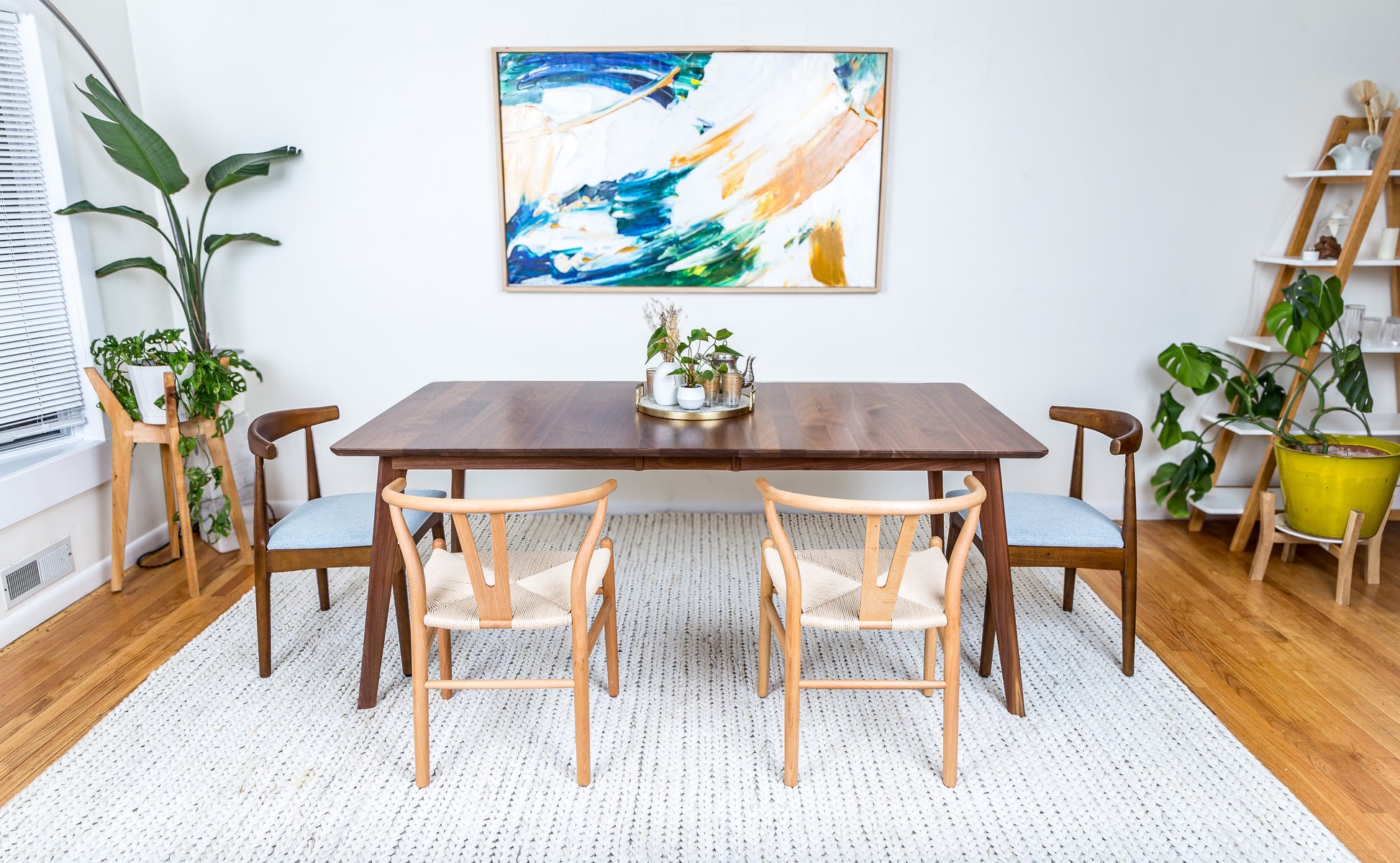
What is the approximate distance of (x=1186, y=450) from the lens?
12.5 feet

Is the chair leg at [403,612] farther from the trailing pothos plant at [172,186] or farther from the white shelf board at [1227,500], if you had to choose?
the white shelf board at [1227,500]

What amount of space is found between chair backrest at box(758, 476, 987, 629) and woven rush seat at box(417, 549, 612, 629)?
0.44 metres

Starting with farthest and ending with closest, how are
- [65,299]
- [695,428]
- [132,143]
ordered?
[65,299]
[132,143]
[695,428]

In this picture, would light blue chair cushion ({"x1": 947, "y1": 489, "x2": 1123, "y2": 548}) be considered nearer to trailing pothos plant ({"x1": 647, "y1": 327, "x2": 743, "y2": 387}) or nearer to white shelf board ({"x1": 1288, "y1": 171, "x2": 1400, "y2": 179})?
trailing pothos plant ({"x1": 647, "y1": 327, "x2": 743, "y2": 387})

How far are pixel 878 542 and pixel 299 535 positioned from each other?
5.26ft

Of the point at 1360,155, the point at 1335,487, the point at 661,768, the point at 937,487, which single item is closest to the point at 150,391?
the point at 661,768

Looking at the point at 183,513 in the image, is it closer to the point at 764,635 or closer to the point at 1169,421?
the point at 764,635

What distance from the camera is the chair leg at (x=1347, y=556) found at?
2908 mm

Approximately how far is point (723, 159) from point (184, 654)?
8.59ft

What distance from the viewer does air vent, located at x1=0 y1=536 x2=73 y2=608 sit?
8.80 feet

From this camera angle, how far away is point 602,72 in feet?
11.2

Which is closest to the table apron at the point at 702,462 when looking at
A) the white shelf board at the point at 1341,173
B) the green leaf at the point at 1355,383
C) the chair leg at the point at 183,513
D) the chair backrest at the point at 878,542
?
the chair backrest at the point at 878,542

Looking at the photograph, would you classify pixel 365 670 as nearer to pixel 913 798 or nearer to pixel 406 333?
pixel 913 798

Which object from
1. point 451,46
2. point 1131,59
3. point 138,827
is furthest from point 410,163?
point 1131,59
